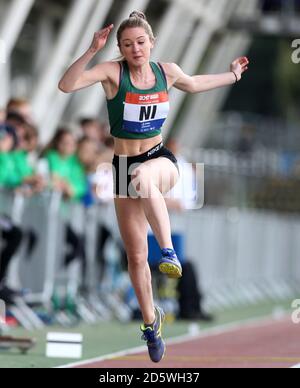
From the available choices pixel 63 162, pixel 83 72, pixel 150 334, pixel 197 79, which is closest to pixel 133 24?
pixel 83 72

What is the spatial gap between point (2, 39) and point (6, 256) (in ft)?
15.5

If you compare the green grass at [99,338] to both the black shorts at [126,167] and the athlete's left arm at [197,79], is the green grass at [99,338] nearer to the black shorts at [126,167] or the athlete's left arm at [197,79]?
the black shorts at [126,167]

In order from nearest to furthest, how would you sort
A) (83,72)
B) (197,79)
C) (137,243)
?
(83,72) < (137,243) < (197,79)

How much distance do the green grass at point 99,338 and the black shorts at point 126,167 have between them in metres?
1.46

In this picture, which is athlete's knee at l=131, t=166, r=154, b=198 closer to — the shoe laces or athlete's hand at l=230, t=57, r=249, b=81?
the shoe laces

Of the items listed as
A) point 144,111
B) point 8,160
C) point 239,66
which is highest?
point 8,160

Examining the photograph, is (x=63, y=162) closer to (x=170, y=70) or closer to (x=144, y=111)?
(x=170, y=70)

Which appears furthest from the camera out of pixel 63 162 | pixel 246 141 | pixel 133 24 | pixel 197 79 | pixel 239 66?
pixel 246 141

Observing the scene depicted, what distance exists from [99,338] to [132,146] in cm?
417

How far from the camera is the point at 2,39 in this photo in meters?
16.3

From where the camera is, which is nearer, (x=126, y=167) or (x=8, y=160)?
(x=126, y=167)

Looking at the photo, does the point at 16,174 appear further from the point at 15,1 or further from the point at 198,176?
the point at 198,176

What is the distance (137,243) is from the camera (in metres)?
8.59
